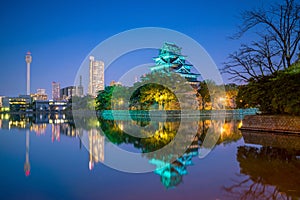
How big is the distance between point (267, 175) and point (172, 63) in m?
40.8

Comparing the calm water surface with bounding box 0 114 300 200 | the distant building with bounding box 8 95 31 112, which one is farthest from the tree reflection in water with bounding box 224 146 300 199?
the distant building with bounding box 8 95 31 112

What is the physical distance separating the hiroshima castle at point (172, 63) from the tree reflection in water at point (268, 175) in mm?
36784

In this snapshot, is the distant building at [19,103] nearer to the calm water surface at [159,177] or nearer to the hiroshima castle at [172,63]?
the hiroshima castle at [172,63]

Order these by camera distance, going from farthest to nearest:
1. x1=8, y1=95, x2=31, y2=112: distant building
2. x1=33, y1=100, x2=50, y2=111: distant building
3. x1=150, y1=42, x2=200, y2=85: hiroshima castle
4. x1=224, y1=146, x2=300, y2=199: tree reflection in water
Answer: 1. x1=8, y1=95, x2=31, y2=112: distant building
2. x1=33, y1=100, x2=50, y2=111: distant building
3. x1=150, y1=42, x2=200, y2=85: hiroshima castle
4. x1=224, y1=146, x2=300, y2=199: tree reflection in water

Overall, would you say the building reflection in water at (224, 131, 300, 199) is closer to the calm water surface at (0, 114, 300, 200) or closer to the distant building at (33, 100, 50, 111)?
the calm water surface at (0, 114, 300, 200)

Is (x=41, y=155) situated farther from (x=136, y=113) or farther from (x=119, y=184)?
(x=136, y=113)

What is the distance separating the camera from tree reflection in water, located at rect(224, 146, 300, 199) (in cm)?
420

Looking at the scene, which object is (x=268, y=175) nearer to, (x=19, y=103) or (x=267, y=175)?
(x=267, y=175)

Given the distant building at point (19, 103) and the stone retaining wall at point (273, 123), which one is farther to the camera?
the distant building at point (19, 103)

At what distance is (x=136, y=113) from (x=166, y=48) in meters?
17.3

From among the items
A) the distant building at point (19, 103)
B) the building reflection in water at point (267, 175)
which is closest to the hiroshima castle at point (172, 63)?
the building reflection in water at point (267, 175)

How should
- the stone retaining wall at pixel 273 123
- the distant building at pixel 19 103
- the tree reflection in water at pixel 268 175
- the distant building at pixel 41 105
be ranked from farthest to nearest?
the distant building at pixel 19 103 < the distant building at pixel 41 105 < the stone retaining wall at pixel 273 123 < the tree reflection in water at pixel 268 175

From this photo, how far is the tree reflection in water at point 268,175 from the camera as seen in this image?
13.8 feet

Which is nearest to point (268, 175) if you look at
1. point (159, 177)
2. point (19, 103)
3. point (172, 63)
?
point (159, 177)
